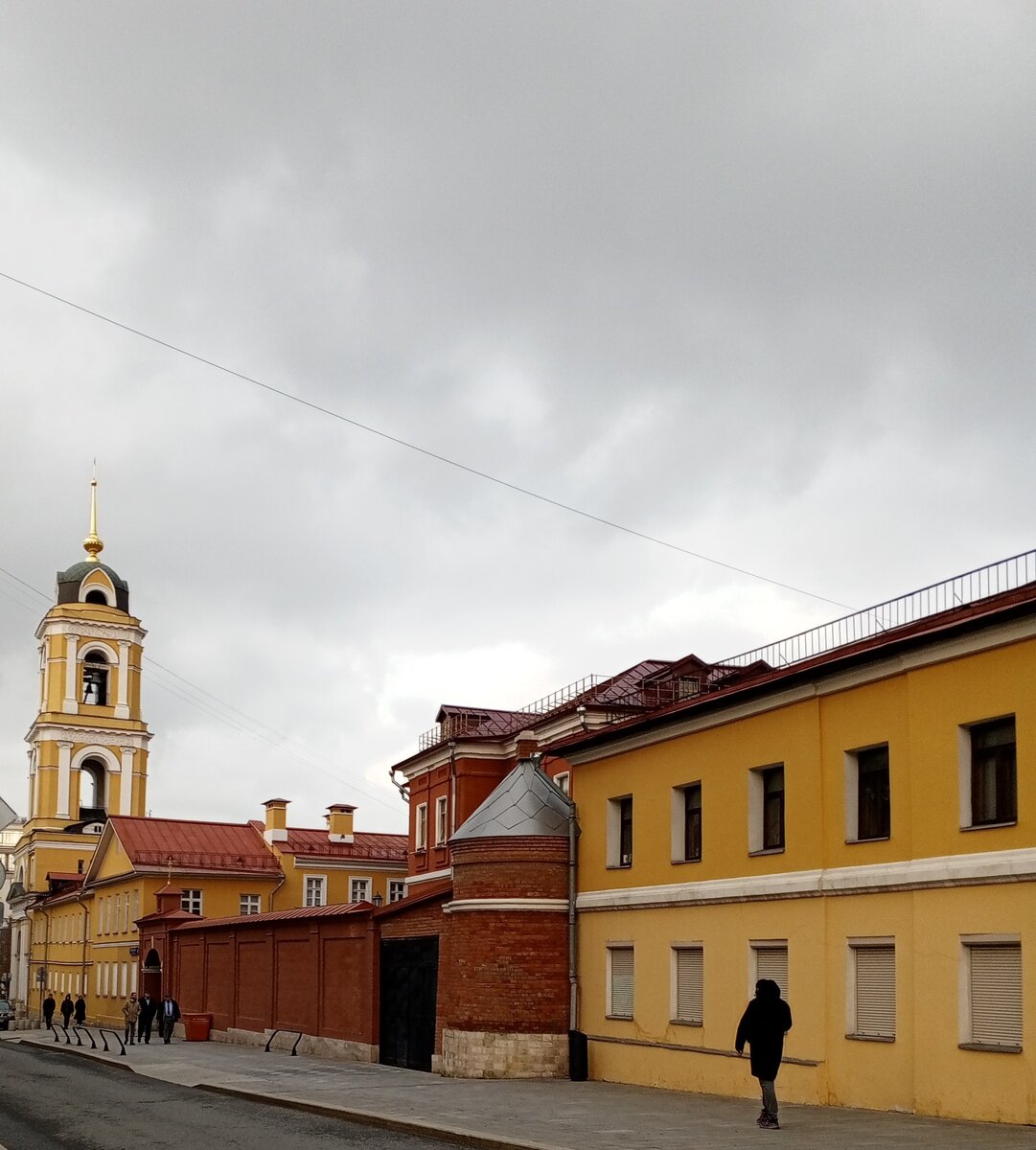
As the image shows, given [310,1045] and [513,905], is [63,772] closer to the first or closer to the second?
[310,1045]

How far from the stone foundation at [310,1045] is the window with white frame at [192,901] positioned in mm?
19587

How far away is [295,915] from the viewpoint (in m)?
39.7

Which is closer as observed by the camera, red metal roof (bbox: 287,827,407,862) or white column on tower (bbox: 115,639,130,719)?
red metal roof (bbox: 287,827,407,862)

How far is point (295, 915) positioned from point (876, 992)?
2255 cm

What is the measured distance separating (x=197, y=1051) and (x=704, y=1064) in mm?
19530

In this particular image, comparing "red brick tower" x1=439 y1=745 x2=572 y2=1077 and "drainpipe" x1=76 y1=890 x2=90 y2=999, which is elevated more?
"red brick tower" x1=439 y1=745 x2=572 y2=1077

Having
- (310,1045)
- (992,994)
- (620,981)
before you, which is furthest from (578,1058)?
(310,1045)

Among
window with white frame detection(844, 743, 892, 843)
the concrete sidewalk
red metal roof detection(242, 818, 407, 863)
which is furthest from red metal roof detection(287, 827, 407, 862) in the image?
window with white frame detection(844, 743, 892, 843)

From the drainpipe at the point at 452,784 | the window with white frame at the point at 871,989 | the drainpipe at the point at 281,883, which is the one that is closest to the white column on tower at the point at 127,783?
the drainpipe at the point at 281,883

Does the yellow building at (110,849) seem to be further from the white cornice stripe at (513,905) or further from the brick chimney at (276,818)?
the white cornice stripe at (513,905)

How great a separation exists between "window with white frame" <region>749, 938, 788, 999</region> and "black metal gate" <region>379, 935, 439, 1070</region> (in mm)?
9529

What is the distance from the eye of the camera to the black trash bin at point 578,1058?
27.0 m

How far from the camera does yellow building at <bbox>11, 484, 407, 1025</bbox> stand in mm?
65312

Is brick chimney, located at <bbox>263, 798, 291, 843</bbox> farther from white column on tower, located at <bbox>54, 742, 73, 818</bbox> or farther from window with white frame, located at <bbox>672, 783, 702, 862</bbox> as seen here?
window with white frame, located at <bbox>672, 783, 702, 862</bbox>
